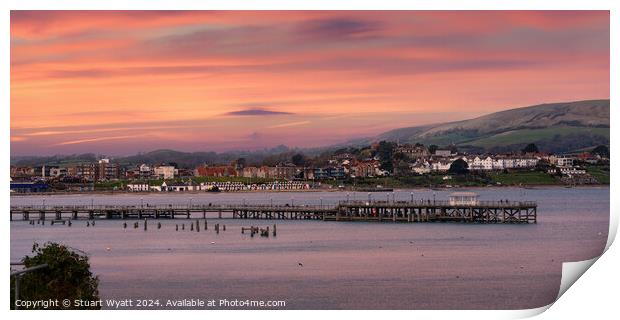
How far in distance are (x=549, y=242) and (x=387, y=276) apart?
1483 centimetres

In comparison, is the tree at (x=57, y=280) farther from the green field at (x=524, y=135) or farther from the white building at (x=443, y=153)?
the white building at (x=443, y=153)

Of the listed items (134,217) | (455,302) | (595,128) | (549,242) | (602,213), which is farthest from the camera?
(595,128)

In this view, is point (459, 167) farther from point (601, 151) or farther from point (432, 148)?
point (601, 151)

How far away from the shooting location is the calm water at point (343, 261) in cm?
2497

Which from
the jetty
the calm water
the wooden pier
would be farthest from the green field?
the calm water

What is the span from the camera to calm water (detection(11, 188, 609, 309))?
25.0m

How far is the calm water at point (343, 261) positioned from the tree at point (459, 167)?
5846 centimetres

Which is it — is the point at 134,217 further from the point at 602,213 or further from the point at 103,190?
the point at 103,190

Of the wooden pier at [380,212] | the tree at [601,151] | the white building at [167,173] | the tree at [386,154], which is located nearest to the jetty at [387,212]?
the wooden pier at [380,212]

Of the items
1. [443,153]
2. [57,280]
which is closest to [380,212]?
[57,280]

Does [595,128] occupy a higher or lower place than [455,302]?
higher

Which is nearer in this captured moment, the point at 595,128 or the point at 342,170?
the point at 595,128

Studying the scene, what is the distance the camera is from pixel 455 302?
24.0 metres
